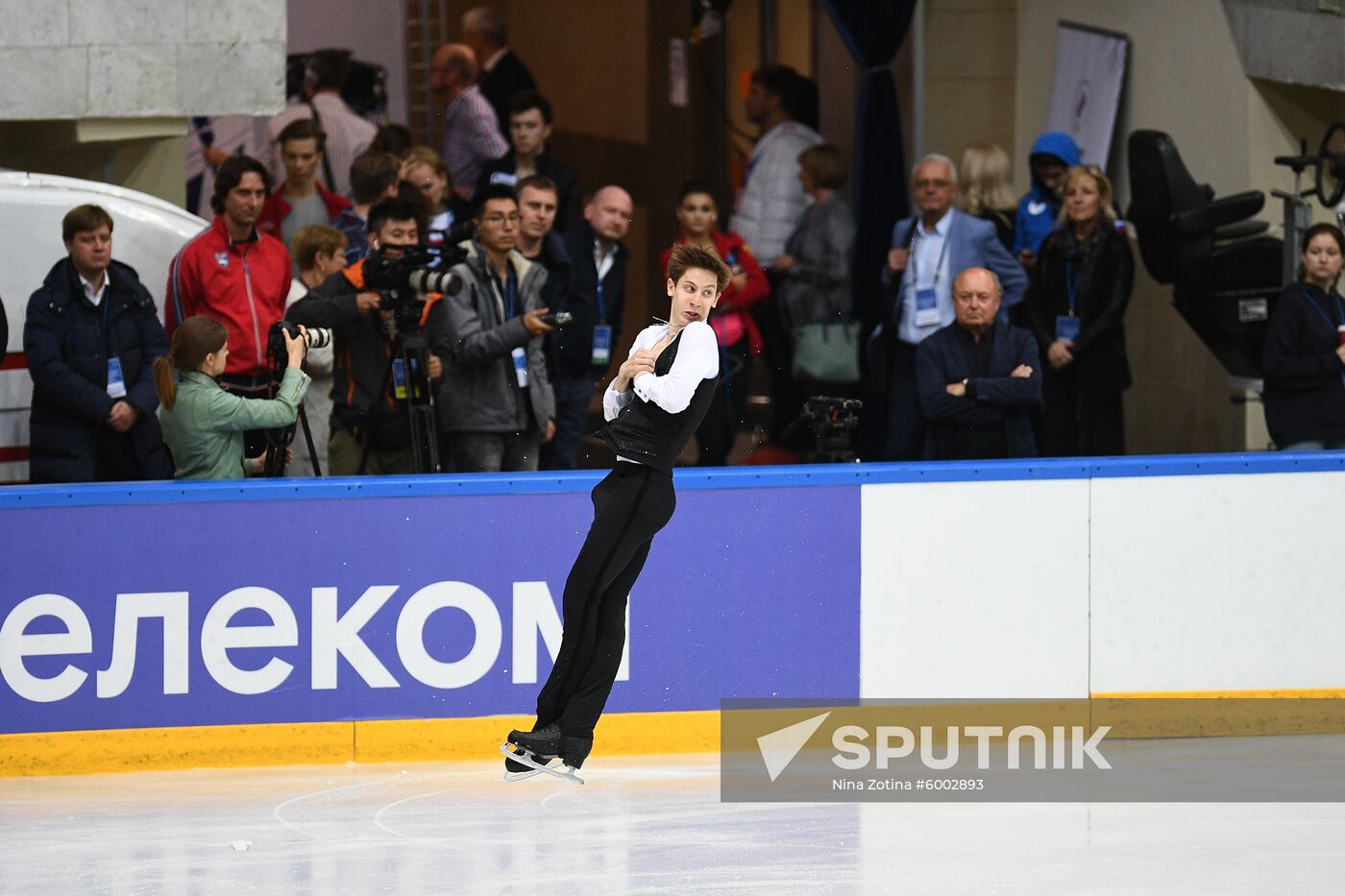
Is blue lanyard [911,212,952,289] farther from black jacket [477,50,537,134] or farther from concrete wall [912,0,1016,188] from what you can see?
concrete wall [912,0,1016,188]

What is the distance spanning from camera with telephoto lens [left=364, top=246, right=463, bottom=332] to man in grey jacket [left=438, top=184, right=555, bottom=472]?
0.62ft

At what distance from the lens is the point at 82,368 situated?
748 centimetres

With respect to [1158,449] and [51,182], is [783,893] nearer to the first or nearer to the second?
[51,182]

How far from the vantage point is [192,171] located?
11500mm

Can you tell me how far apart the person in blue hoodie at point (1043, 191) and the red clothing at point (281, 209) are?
3.13 m

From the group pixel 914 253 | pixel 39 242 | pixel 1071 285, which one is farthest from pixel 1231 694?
pixel 39 242

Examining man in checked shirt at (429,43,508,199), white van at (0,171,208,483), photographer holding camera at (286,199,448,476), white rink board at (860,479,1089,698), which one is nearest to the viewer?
white rink board at (860,479,1089,698)

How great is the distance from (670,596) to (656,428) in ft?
5.40

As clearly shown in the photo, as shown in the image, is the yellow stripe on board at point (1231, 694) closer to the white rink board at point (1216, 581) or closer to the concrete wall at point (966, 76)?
the white rink board at point (1216, 581)

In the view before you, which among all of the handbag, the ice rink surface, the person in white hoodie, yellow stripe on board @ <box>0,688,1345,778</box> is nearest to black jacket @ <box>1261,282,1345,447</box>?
yellow stripe on board @ <box>0,688,1345,778</box>

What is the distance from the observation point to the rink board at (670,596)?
6.82 m

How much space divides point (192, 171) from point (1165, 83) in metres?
5.57

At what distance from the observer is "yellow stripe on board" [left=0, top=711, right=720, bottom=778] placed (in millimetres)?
6789

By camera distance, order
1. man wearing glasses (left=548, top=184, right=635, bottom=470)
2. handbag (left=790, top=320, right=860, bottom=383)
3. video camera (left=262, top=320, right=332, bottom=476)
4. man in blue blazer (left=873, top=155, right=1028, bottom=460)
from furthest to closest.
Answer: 1. handbag (left=790, top=320, right=860, bottom=383)
2. man in blue blazer (left=873, top=155, right=1028, bottom=460)
3. man wearing glasses (left=548, top=184, right=635, bottom=470)
4. video camera (left=262, top=320, right=332, bottom=476)
